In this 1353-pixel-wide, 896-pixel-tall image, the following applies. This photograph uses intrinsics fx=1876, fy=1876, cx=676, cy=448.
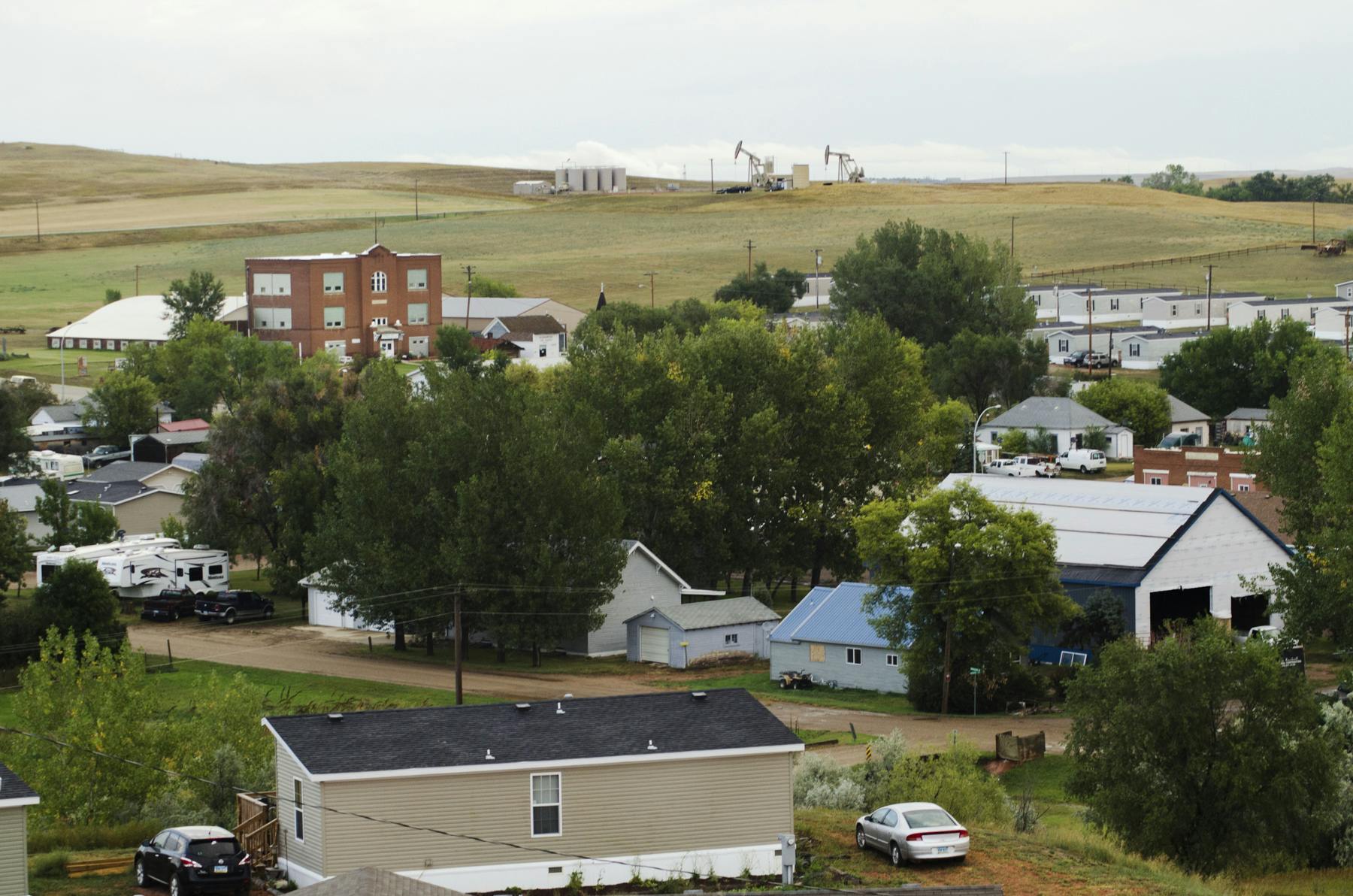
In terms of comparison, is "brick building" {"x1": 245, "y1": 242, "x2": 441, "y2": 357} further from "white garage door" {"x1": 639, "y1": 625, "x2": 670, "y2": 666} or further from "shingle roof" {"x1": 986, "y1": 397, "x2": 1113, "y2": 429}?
"white garage door" {"x1": 639, "y1": 625, "x2": 670, "y2": 666}

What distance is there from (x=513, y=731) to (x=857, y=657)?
25.0 meters

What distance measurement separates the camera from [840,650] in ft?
171

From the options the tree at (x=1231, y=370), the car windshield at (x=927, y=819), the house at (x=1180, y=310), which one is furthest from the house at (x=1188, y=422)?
the car windshield at (x=927, y=819)

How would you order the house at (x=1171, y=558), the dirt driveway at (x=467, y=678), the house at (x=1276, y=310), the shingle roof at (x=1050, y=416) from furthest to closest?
the house at (x=1276, y=310) → the shingle roof at (x=1050, y=416) → the house at (x=1171, y=558) → the dirt driveway at (x=467, y=678)

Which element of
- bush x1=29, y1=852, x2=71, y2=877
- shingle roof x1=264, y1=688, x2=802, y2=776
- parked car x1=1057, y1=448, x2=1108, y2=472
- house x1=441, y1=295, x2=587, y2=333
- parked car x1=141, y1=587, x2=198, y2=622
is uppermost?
house x1=441, y1=295, x2=587, y2=333

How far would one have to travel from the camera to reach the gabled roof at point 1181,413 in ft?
315

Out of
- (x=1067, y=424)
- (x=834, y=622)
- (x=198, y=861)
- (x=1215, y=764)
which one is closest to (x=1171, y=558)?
(x=834, y=622)

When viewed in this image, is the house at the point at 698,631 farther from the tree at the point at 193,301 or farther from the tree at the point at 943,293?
the tree at the point at 193,301

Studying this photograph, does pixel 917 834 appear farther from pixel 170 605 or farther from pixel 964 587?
pixel 170 605

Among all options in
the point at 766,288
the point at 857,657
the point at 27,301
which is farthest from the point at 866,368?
the point at 27,301

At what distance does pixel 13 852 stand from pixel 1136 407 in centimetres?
7701

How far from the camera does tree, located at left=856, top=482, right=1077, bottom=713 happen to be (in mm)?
48469

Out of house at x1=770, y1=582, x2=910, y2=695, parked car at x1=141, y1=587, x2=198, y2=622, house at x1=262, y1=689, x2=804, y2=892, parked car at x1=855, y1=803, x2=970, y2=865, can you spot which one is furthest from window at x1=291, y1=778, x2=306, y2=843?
parked car at x1=141, y1=587, x2=198, y2=622

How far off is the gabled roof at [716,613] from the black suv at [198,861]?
30374 millimetres
